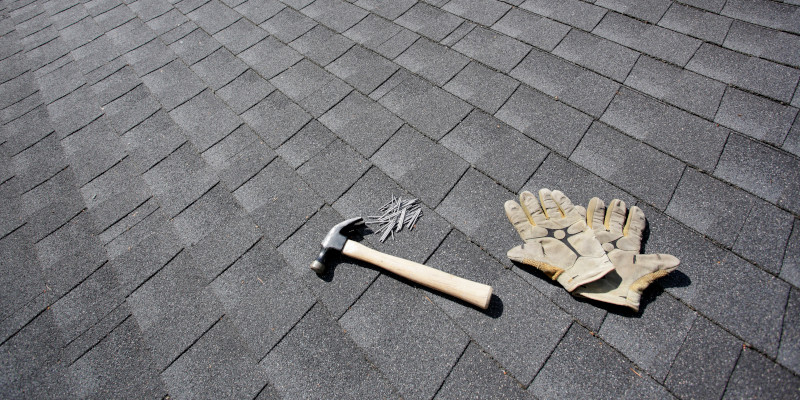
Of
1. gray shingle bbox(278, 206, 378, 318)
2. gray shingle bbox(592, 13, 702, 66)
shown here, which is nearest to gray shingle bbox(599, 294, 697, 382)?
gray shingle bbox(278, 206, 378, 318)

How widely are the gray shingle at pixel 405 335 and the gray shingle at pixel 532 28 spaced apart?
7.18 ft

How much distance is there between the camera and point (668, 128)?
7.61ft

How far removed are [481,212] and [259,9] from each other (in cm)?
336

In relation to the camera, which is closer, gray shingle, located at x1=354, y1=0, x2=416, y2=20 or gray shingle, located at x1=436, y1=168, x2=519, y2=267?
gray shingle, located at x1=436, y1=168, x2=519, y2=267

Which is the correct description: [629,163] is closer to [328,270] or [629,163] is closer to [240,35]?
[328,270]

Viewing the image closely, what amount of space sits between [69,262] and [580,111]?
3.35m

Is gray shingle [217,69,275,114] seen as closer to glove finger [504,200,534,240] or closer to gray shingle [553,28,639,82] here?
glove finger [504,200,534,240]

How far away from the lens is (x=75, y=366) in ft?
6.51

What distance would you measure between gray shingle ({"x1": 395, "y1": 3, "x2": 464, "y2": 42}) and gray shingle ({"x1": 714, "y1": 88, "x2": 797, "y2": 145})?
2.01 meters

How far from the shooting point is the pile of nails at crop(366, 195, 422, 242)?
2.18m

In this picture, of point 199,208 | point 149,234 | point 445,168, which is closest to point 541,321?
point 445,168

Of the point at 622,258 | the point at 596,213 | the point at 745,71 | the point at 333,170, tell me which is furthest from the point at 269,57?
the point at 745,71

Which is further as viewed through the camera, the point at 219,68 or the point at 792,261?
the point at 219,68

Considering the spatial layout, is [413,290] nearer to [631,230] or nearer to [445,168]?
[445,168]
